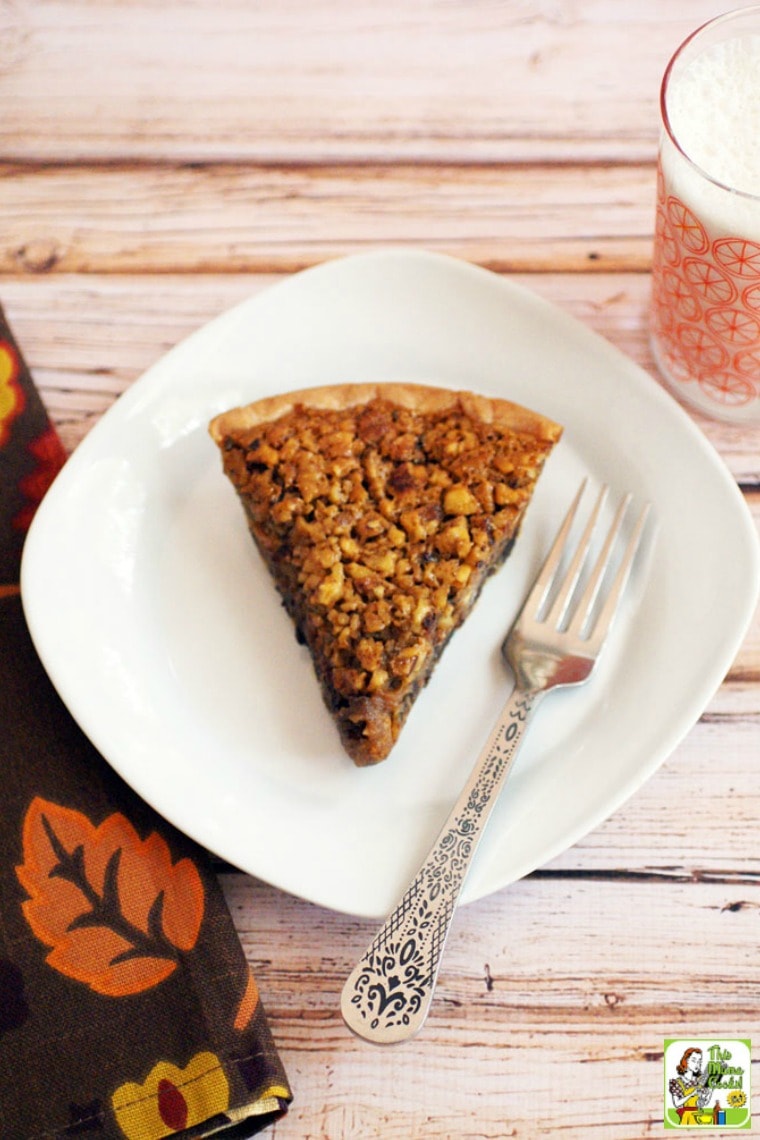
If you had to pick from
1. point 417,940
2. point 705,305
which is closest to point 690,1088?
point 417,940

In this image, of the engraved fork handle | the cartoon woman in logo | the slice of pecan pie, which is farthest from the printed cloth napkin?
the cartoon woman in logo

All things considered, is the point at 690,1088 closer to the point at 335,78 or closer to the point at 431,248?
the point at 431,248

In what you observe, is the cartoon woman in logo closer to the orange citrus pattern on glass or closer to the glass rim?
the orange citrus pattern on glass

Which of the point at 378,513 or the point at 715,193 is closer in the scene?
the point at 715,193

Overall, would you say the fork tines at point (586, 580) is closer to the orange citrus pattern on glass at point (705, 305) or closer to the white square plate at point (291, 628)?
the white square plate at point (291, 628)

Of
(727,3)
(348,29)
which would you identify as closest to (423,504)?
(348,29)

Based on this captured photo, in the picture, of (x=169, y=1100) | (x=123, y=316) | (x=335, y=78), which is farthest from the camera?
(x=335, y=78)

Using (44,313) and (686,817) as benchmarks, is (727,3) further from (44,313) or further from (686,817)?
(686,817)
